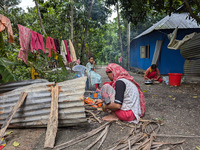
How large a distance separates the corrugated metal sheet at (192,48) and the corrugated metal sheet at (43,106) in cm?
444

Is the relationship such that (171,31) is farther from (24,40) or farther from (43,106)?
(43,106)

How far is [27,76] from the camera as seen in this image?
17.5ft

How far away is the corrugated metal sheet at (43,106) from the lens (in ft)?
8.27

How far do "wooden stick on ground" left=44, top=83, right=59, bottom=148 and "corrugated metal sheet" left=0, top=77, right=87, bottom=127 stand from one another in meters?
0.09

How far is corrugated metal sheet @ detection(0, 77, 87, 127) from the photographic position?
2.52 metres

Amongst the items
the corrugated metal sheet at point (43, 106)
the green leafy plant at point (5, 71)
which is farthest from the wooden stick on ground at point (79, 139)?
the green leafy plant at point (5, 71)

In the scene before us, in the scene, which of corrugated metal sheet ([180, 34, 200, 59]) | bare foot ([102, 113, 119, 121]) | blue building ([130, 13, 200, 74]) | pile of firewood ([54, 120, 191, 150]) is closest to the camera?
pile of firewood ([54, 120, 191, 150])

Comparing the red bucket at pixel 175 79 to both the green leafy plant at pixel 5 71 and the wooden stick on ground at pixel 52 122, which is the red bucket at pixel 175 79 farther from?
the green leafy plant at pixel 5 71

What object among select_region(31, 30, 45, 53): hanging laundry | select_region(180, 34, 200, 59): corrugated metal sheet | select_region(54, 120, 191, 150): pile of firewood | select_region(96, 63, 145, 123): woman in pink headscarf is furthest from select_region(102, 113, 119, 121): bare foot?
select_region(180, 34, 200, 59): corrugated metal sheet

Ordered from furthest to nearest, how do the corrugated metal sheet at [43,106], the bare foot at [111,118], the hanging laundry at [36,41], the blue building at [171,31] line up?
the blue building at [171,31] → the hanging laundry at [36,41] → the bare foot at [111,118] → the corrugated metal sheet at [43,106]

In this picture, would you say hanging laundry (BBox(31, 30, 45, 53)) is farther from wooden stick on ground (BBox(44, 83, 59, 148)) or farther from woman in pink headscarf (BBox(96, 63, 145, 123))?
woman in pink headscarf (BBox(96, 63, 145, 123))

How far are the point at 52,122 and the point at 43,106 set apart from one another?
36cm

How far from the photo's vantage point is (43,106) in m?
2.54

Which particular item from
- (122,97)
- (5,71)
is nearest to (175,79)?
(122,97)
